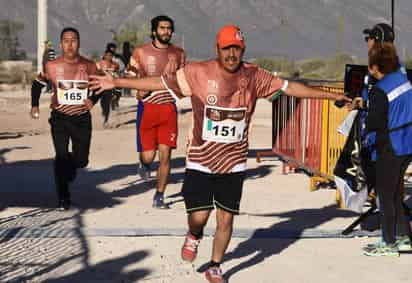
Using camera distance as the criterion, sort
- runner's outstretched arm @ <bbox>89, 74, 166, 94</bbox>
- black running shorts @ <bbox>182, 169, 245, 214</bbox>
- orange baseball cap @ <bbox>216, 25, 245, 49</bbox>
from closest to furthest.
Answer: orange baseball cap @ <bbox>216, 25, 245, 49</bbox>, runner's outstretched arm @ <bbox>89, 74, 166, 94</bbox>, black running shorts @ <bbox>182, 169, 245, 214</bbox>

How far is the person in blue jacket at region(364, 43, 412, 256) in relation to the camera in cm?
842

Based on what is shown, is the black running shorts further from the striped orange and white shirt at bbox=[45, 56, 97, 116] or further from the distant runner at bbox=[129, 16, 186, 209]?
the striped orange and white shirt at bbox=[45, 56, 97, 116]

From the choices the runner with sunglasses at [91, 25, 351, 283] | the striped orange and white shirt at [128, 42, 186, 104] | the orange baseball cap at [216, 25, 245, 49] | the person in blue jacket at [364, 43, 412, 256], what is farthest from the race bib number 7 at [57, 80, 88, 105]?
the orange baseball cap at [216, 25, 245, 49]

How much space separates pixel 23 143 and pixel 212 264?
11778 millimetres

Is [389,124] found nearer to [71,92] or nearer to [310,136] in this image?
[71,92]

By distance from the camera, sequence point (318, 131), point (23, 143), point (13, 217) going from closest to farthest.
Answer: point (13, 217) → point (318, 131) → point (23, 143)

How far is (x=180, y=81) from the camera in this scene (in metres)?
7.73

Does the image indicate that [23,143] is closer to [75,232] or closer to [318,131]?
[318,131]

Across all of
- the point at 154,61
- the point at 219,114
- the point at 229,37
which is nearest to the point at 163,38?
the point at 154,61

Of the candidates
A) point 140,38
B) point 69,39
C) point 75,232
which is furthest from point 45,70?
point 140,38

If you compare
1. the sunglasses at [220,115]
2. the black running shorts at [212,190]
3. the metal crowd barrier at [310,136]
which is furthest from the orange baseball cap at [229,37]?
the metal crowd barrier at [310,136]

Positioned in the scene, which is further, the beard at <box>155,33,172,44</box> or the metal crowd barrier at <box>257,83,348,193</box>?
the metal crowd barrier at <box>257,83,348,193</box>

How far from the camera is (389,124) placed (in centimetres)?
847

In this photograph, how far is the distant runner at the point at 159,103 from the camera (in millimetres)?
11398
